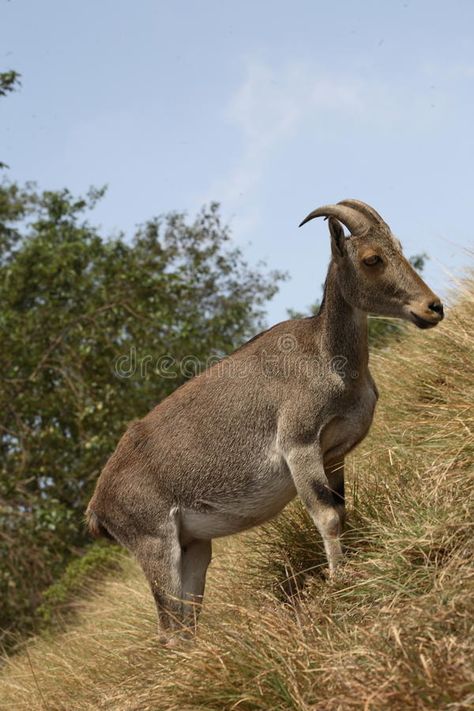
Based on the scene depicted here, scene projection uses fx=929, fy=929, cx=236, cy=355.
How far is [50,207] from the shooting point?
2197cm

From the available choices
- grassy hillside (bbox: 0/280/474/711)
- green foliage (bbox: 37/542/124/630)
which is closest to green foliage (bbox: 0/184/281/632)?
green foliage (bbox: 37/542/124/630)

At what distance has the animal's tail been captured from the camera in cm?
754

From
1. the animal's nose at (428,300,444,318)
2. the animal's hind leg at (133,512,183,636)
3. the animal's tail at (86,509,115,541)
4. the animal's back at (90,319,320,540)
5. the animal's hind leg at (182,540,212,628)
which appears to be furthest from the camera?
the animal's tail at (86,509,115,541)

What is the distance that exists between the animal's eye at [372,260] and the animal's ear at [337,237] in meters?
0.22

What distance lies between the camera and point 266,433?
6.80 metres

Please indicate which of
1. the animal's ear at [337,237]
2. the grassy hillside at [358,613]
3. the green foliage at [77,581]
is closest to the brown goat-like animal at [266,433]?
the animal's ear at [337,237]

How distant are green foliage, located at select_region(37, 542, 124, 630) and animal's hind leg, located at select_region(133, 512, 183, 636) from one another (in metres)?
7.54

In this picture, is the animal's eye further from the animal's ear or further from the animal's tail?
the animal's tail

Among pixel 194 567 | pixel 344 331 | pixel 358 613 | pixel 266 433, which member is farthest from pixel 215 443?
pixel 358 613

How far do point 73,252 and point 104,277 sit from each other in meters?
0.82

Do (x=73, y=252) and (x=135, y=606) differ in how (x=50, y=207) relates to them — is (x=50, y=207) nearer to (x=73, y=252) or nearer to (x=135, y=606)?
(x=73, y=252)

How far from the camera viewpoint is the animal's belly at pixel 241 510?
6715 mm

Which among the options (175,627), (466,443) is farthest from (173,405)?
(466,443)

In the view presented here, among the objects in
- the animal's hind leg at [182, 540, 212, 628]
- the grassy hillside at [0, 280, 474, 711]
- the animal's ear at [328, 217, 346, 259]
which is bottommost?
the grassy hillside at [0, 280, 474, 711]
